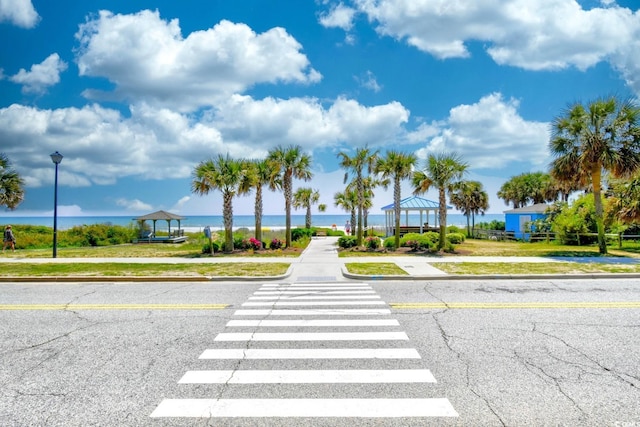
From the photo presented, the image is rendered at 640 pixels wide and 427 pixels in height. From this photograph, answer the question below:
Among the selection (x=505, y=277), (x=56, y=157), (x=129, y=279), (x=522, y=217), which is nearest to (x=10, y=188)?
(x=56, y=157)

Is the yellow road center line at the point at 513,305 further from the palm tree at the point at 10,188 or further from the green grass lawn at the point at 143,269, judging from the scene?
the palm tree at the point at 10,188

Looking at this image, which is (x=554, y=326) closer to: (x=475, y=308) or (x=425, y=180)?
(x=475, y=308)

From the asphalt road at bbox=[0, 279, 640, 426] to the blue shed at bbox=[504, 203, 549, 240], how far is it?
1277 inches

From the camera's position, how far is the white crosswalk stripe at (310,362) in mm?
4184

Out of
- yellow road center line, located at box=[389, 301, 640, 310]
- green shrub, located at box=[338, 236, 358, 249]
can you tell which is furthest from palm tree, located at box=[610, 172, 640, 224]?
yellow road center line, located at box=[389, 301, 640, 310]

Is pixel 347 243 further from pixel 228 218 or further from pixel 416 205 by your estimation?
pixel 416 205

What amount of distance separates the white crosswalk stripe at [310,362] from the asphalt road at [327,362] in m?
0.02

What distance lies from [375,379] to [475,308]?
15.6ft

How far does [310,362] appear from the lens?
555 cm

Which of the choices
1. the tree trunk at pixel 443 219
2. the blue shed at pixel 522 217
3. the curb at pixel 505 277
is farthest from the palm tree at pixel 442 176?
the blue shed at pixel 522 217

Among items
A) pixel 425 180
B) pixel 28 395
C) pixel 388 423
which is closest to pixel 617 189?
pixel 425 180

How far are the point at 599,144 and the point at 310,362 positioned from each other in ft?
70.0

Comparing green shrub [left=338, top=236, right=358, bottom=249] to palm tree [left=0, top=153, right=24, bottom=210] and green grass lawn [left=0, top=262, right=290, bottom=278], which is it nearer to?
green grass lawn [left=0, top=262, right=290, bottom=278]

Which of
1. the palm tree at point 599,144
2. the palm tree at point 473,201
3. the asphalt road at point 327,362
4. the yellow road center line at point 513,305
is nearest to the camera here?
the asphalt road at point 327,362
